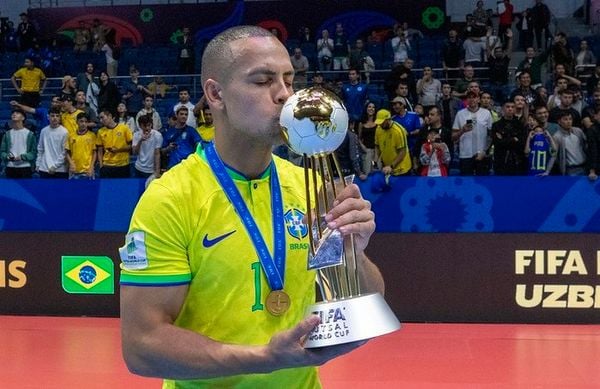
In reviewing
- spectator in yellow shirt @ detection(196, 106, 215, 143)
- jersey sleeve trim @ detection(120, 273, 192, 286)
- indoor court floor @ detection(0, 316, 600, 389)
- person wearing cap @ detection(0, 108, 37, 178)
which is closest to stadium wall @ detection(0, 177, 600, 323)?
indoor court floor @ detection(0, 316, 600, 389)

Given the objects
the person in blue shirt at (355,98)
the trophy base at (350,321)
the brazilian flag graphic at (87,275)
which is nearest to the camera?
the trophy base at (350,321)

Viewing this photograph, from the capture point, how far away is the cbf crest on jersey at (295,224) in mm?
2311

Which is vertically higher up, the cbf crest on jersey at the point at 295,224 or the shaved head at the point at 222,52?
the shaved head at the point at 222,52

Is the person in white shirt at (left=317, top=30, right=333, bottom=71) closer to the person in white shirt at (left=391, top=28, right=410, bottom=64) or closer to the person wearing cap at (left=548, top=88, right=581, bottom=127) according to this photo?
the person in white shirt at (left=391, top=28, right=410, bottom=64)

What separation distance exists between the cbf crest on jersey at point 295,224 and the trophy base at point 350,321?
0.45 meters

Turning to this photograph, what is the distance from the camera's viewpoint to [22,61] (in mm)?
20016

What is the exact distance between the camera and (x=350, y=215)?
1893 mm

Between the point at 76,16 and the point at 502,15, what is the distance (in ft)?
36.7

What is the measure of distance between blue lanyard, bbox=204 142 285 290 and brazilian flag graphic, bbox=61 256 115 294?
7750 millimetres

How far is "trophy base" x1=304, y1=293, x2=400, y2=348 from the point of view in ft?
5.85

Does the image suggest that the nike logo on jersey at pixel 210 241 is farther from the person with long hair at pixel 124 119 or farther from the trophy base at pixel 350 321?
the person with long hair at pixel 124 119

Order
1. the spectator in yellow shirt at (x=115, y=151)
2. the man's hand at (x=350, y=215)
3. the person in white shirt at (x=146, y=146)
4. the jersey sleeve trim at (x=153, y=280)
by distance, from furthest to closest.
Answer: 1. the spectator in yellow shirt at (x=115, y=151)
2. the person in white shirt at (x=146, y=146)
3. the jersey sleeve trim at (x=153, y=280)
4. the man's hand at (x=350, y=215)

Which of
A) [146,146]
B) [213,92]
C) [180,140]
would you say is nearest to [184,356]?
[213,92]

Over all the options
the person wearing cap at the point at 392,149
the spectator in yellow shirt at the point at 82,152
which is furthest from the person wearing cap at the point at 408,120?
the spectator in yellow shirt at the point at 82,152
